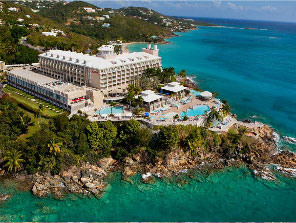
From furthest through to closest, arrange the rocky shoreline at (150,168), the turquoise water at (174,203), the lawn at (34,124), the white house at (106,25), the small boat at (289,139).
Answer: the white house at (106,25)
the small boat at (289,139)
the lawn at (34,124)
the rocky shoreline at (150,168)
the turquoise water at (174,203)

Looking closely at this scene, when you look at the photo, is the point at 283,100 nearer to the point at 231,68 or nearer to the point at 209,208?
the point at 231,68

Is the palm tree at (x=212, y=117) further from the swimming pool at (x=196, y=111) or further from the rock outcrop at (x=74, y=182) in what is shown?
the rock outcrop at (x=74, y=182)

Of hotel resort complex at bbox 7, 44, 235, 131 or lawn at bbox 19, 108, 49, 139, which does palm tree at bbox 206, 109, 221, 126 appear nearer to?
hotel resort complex at bbox 7, 44, 235, 131

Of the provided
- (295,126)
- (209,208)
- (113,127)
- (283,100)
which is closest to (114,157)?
(113,127)

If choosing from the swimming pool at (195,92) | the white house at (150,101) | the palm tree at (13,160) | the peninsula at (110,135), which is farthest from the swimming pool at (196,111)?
the palm tree at (13,160)

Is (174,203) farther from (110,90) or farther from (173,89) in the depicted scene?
(110,90)

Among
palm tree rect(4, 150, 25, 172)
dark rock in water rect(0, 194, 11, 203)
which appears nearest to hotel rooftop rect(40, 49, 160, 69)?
palm tree rect(4, 150, 25, 172)
